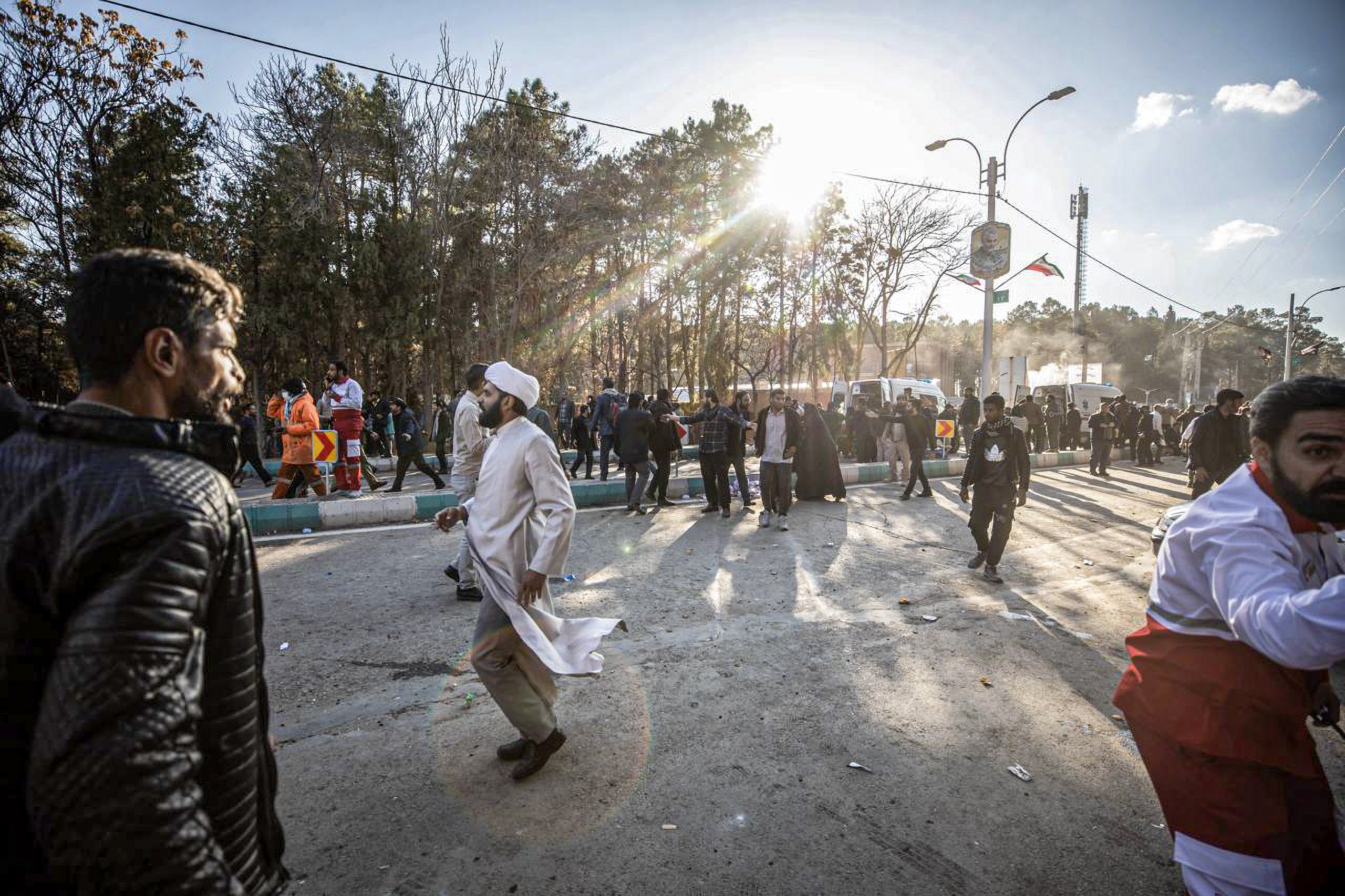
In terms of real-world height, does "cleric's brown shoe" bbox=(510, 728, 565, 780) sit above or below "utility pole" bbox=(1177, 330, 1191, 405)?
below

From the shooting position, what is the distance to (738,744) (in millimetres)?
3262

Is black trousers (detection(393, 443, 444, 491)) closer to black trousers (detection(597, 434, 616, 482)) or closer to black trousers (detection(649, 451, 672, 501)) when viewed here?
black trousers (detection(597, 434, 616, 482))

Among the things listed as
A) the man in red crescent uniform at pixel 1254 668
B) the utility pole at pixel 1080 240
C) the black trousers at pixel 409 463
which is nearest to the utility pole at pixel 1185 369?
the utility pole at pixel 1080 240

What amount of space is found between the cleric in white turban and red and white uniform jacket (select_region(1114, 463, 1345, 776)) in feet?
7.28

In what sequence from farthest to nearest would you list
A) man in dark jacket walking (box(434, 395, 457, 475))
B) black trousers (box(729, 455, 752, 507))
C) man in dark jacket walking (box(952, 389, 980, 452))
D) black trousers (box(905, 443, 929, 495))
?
man in dark jacket walking (box(952, 389, 980, 452)) < man in dark jacket walking (box(434, 395, 457, 475)) < black trousers (box(905, 443, 929, 495)) < black trousers (box(729, 455, 752, 507))

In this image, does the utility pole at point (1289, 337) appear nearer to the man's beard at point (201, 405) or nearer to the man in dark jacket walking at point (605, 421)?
the man in dark jacket walking at point (605, 421)

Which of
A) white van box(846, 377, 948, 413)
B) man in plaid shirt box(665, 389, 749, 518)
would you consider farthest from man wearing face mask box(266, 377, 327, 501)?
white van box(846, 377, 948, 413)

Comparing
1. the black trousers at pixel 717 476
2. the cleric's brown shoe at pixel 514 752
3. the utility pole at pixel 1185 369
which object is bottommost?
the cleric's brown shoe at pixel 514 752

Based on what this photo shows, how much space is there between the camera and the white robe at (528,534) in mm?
3074

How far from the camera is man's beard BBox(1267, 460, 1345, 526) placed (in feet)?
5.42

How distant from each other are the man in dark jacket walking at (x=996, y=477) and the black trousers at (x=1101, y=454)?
10.8m

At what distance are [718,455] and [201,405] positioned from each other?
843 centimetres

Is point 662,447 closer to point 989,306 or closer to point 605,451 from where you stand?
point 605,451

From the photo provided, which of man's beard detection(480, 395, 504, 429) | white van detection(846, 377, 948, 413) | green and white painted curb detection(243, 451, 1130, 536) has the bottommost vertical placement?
green and white painted curb detection(243, 451, 1130, 536)
